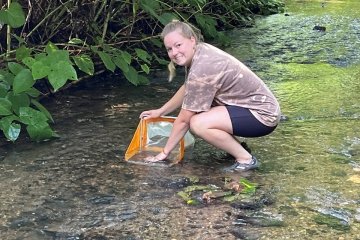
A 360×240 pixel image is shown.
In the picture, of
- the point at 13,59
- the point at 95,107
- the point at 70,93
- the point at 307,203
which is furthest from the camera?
the point at 70,93

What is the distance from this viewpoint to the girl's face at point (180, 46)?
3539mm

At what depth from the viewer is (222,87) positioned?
360cm

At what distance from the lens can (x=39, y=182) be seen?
11.2 feet

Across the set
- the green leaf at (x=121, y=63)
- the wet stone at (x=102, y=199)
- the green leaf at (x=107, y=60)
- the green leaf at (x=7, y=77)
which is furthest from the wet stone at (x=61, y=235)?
the green leaf at (x=121, y=63)

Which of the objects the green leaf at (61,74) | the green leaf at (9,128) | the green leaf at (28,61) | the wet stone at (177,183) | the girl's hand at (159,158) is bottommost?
the wet stone at (177,183)

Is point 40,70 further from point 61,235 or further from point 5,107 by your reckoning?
point 61,235

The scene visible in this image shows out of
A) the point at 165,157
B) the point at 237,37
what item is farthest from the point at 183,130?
Answer: the point at 237,37

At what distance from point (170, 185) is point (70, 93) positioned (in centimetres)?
216

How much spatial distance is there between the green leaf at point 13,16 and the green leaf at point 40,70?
42 centimetres

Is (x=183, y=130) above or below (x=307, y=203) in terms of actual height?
above

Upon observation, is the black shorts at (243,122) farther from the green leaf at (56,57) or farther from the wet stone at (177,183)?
the green leaf at (56,57)

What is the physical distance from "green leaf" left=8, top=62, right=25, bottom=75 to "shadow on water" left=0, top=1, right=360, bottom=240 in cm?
46

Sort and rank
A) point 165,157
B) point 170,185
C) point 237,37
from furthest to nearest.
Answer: point 237,37, point 165,157, point 170,185

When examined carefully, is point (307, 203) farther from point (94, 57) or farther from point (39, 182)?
point (94, 57)
